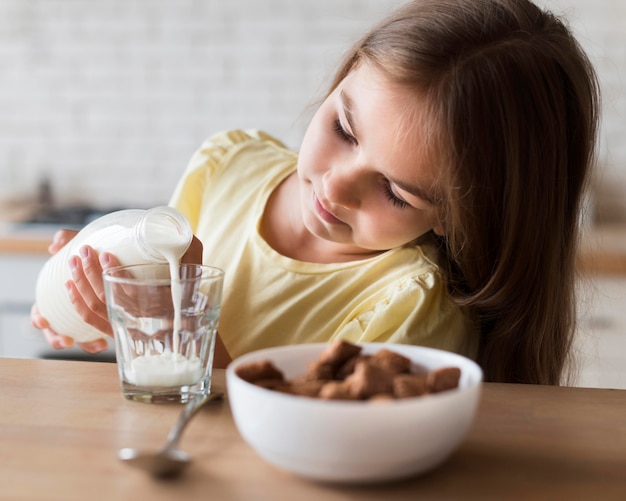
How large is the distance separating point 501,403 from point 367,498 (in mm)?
257

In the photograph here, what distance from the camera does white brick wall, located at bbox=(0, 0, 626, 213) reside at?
110 inches

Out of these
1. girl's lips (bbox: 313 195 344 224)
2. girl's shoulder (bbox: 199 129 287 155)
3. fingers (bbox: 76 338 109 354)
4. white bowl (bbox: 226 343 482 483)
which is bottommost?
fingers (bbox: 76 338 109 354)

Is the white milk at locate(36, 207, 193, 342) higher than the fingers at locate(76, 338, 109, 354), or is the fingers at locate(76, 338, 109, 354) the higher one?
the white milk at locate(36, 207, 193, 342)

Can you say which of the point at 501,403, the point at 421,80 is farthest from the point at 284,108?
the point at 501,403

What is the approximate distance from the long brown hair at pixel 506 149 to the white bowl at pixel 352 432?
49cm

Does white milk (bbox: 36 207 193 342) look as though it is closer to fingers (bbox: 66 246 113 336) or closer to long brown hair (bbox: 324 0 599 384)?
fingers (bbox: 66 246 113 336)

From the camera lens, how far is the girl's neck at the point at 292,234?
4.49 ft

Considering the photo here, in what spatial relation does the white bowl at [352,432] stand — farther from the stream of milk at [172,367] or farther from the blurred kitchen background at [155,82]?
the blurred kitchen background at [155,82]

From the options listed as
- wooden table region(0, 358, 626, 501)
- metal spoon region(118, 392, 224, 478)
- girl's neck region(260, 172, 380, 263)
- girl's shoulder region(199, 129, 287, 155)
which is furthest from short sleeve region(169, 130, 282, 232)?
metal spoon region(118, 392, 224, 478)

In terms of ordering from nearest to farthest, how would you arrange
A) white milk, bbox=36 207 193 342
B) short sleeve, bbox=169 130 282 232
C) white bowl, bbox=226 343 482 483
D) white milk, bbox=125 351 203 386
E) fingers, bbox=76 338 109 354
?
white bowl, bbox=226 343 482 483, white milk, bbox=125 351 203 386, white milk, bbox=36 207 193 342, fingers, bbox=76 338 109 354, short sleeve, bbox=169 130 282 232

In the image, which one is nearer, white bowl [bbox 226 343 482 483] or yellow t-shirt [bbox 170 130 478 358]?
white bowl [bbox 226 343 482 483]

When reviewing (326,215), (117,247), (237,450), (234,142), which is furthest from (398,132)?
(234,142)

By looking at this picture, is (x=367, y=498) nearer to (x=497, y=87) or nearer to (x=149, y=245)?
(x=149, y=245)

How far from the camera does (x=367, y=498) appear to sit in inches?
24.3
